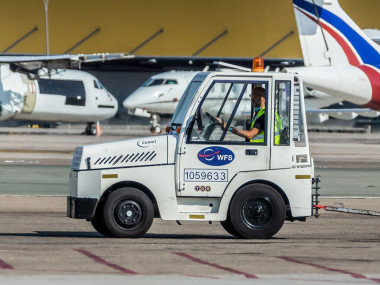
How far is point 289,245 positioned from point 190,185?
53.1 inches

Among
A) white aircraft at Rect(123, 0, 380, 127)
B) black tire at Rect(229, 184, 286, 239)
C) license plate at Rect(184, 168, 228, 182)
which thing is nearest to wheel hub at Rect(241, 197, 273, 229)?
black tire at Rect(229, 184, 286, 239)

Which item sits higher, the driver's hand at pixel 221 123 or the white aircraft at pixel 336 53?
the white aircraft at pixel 336 53

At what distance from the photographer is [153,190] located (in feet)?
40.2

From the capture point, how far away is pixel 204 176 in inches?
483

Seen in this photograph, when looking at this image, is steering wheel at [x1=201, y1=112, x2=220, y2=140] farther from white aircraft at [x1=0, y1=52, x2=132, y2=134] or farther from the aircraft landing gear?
the aircraft landing gear

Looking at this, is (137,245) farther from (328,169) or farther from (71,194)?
(328,169)

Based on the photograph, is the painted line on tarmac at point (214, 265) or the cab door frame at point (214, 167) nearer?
the painted line on tarmac at point (214, 265)

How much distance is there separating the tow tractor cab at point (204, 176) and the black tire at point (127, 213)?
11 millimetres

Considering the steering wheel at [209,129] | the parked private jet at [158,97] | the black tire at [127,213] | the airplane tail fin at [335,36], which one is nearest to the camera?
the black tire at [127,213]

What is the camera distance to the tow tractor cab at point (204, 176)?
40.0 feet

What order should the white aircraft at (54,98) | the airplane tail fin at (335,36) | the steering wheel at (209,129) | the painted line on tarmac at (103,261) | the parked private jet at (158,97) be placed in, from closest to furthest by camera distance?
the painted line on tarmac at (103,261)
the steering wheel at (209,129)
the airplane tail fin at (335,36)
the white aircraft at (54,98)
the parked private jet at (158,97)

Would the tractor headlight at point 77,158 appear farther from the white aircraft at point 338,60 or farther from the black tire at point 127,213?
the white aircraft at point 338,60

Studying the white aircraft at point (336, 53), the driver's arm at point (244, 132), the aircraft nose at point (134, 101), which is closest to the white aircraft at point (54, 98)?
the aircraft nose at point (134, 101)

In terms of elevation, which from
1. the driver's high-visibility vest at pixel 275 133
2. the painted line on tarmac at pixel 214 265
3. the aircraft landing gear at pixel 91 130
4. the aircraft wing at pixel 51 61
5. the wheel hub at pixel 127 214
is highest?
the aircraft wing at pixel 51 61
